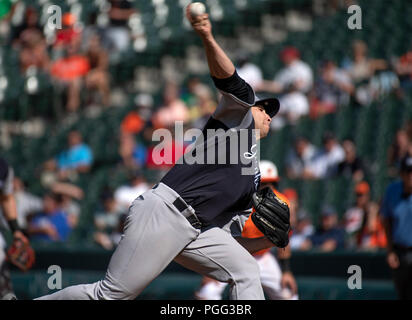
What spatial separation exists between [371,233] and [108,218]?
3510 mm

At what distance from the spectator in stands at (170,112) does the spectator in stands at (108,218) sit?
5.79 ft

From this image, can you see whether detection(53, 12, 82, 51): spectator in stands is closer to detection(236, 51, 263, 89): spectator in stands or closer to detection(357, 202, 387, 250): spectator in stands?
detection(236, 51, 263, 89): spectator in stands

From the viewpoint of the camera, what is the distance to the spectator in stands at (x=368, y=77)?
10.4 m

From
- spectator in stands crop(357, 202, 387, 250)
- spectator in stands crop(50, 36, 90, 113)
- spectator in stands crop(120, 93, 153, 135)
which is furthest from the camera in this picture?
spectator in stands crop(50, 36, 90, 113)

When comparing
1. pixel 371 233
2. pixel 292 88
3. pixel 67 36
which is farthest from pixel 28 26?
pixel 371 233

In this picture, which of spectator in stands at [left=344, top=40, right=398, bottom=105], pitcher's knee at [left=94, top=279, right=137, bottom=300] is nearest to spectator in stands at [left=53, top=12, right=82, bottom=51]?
spectator in stands at [left=344, top=40, right=398, bottom=105]

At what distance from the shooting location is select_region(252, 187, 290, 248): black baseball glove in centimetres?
475

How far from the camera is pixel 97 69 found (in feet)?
43.1

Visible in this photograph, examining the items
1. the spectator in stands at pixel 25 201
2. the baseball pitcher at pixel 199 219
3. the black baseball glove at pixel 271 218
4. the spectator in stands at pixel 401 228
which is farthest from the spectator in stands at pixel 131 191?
the baseball pitcher at pixel 199 219

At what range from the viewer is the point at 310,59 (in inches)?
477

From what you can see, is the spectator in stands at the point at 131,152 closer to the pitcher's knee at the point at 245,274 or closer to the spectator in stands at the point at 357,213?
the spectator in stands at the point at 357,213

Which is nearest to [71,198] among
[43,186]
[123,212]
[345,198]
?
[43,186]

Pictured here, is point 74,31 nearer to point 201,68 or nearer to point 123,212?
point 201,68

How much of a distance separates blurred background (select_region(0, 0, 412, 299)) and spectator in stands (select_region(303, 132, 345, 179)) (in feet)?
0.06
